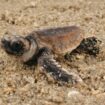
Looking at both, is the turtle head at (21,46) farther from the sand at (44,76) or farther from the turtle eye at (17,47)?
the sand at (44,76)

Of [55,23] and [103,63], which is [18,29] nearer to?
[55,23]

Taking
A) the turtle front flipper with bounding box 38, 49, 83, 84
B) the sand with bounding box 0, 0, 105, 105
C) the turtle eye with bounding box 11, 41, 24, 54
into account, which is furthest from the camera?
the turtle eye with bounding box 11, 41, 24, 54

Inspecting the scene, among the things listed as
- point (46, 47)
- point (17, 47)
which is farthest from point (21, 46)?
point (46, 47)

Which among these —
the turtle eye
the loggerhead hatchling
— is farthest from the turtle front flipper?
the turtle eye

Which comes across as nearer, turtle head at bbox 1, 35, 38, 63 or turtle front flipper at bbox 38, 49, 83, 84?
turtle front flipper at bbox 38, 49, 83, 84

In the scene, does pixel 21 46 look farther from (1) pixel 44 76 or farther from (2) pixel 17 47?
(1) pixel 44 76

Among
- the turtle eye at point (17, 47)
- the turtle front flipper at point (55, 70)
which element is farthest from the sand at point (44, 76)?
the turtle eye at point (17, 47)

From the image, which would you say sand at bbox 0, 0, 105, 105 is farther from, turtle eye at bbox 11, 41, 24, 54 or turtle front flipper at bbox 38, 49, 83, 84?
turtle eye at bbox 11, 41, 24, 54
